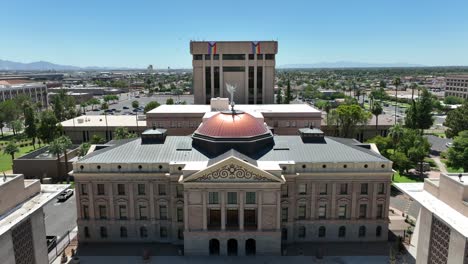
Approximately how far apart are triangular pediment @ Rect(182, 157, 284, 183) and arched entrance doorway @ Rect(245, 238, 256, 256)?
33.5 feet

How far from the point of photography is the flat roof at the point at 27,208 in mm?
30625

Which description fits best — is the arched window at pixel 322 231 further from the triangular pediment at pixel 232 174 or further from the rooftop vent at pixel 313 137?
the rooftop vent at pixel 313 137

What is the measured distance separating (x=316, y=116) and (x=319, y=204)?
42.9m

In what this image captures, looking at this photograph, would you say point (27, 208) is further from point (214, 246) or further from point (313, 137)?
point (313, 137)

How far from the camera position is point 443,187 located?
34.4 metres

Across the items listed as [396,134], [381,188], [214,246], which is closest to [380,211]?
[381,188]

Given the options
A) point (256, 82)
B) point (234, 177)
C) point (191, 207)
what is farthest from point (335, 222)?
point (256, 82)

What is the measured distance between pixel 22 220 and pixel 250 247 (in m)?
31.4

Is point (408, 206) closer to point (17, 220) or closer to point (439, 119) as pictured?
point (17, 220)

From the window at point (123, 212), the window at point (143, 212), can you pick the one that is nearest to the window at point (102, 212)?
the window at point (123, 212)

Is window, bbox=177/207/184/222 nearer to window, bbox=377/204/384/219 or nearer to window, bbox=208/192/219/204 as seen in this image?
window, bbox=208/192/219/204

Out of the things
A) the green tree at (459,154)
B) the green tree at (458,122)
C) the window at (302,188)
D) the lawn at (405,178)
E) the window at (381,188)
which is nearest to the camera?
the window at (302,188)

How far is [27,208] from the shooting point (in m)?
33.9

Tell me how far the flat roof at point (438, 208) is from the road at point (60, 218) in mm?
52227
